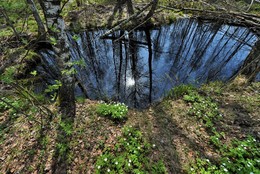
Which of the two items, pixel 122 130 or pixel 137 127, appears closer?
pixel 122 130

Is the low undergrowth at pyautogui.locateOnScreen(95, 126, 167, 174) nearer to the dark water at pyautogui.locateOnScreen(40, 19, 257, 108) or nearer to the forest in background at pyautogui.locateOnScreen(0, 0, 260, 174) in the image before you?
the forest in background at pyautogui.locateOnScreen(0, 0, 260, 174)

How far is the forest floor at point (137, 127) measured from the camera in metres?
3.32

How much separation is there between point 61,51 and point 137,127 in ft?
9.43

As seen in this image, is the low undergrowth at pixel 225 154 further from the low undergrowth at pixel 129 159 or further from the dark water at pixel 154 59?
the dark water at pixel 154 59

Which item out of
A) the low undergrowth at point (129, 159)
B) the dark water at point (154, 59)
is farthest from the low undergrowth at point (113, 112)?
the dark water at point (154, 59)

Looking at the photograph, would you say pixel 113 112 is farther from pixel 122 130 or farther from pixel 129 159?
pixel 129 159

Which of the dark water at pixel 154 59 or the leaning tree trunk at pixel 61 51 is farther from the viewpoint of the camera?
the dark water at pixel 154 59

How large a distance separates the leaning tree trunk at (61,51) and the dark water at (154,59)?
1576mm

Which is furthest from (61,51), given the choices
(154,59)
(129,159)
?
(154,59)

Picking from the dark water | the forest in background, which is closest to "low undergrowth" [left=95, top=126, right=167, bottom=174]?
the forest in background

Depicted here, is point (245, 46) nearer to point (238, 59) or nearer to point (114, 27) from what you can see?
point (238, 59)

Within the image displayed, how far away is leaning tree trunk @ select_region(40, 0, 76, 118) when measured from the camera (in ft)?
11.3

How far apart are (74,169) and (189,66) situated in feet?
22.8

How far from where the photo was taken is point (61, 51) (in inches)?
154
